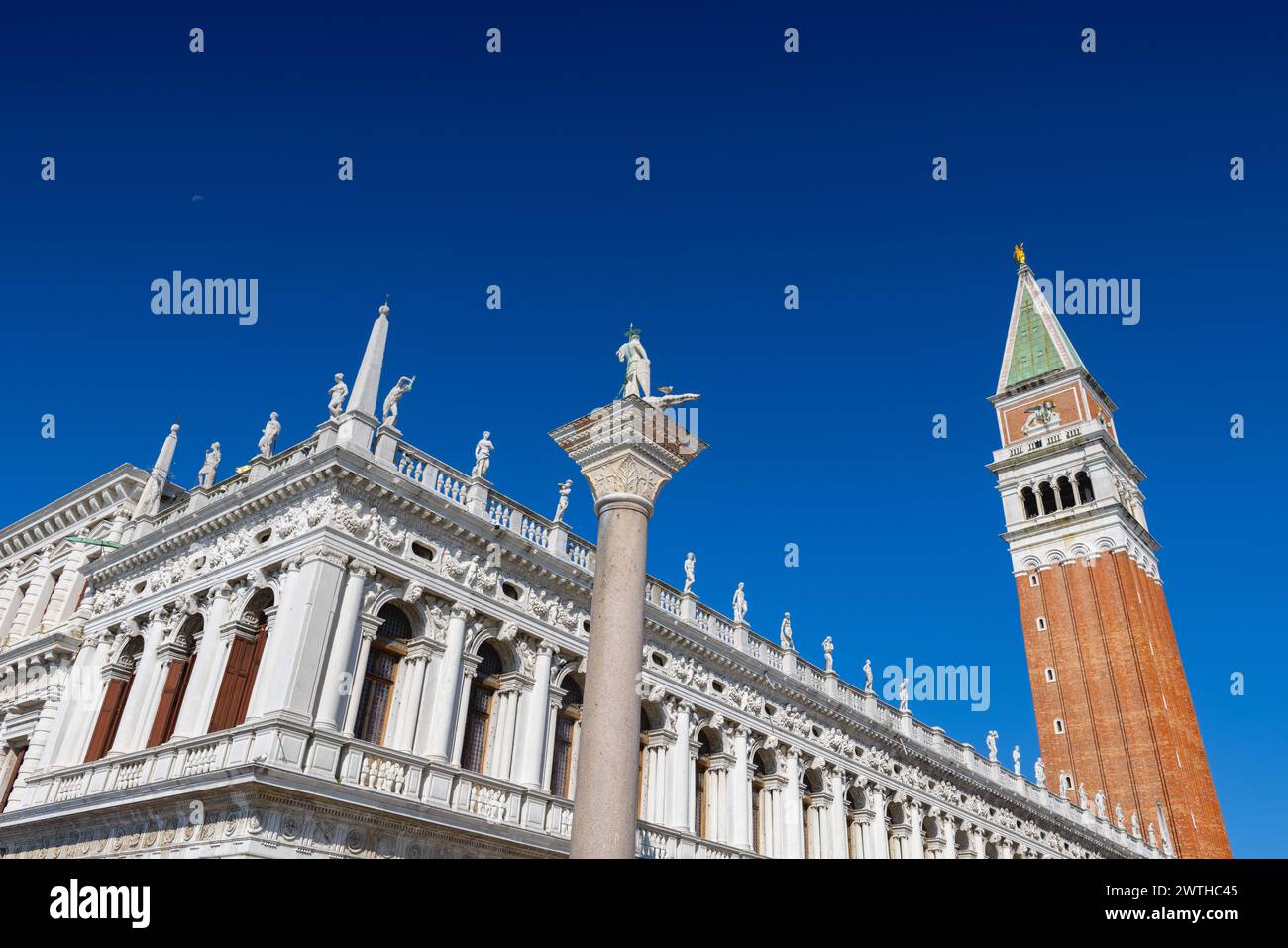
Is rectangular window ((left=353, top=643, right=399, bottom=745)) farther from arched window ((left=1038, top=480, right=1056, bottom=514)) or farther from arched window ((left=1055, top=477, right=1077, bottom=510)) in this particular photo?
arched window ((left=1038, top=480, right=1056, bottom=514))

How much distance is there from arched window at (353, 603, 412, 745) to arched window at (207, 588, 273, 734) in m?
2.09

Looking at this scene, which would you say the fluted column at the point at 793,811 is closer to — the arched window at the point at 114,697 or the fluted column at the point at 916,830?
the fluted column at the point at 916,830

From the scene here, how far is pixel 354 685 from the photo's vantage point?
1853 centimetres

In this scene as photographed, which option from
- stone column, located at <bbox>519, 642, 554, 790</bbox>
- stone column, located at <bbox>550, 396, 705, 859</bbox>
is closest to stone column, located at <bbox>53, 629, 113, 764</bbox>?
stone column, located at <bbox>519, 642, 554, 790</bbox>

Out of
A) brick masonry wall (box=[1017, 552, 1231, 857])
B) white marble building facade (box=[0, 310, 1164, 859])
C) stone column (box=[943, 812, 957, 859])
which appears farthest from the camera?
brick masonry wall (box=[1017, 552, 1231, 857])

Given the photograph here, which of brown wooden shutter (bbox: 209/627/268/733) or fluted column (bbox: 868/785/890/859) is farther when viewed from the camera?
fluted column (bbox: 868/785/890/859)

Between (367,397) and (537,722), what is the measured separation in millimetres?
7975

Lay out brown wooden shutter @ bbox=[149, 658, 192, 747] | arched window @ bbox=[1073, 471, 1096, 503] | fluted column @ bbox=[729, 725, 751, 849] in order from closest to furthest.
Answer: brown wooden shutter @ bbox=[149, 658, 192, 747] → fluted column @ bbox=[729, 725, 751, 849] → arched window @ bbox=[1073, 471, 1096, 503]

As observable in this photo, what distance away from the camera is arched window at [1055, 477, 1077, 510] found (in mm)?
63938

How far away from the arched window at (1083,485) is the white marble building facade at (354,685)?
138 feet
